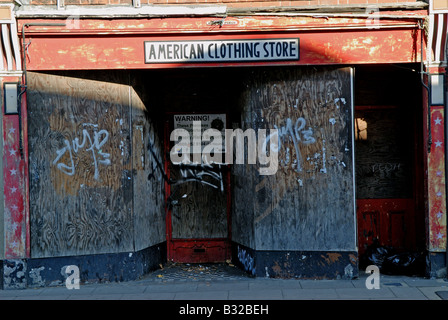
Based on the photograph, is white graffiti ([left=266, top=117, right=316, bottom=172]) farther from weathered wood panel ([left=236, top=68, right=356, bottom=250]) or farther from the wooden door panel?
the wooden door panel

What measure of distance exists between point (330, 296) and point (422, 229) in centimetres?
255

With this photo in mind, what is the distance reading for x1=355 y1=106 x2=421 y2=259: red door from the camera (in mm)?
9305

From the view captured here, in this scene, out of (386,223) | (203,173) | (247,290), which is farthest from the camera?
(203,173)

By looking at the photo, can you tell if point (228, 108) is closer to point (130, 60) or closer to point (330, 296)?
point (130, 60)

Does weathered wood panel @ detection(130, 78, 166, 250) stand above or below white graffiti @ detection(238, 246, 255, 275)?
above

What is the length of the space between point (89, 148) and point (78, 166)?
32cm

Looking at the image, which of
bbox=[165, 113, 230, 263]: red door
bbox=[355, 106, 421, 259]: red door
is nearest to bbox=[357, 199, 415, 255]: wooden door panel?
bbox=[355, 106, 421, 259]: red door

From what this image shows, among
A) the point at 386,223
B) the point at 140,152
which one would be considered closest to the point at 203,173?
the point at 140,152

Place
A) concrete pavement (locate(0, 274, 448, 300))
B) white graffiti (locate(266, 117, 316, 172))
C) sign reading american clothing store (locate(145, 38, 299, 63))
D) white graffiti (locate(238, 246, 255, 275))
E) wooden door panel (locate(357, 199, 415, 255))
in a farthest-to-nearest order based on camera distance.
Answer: wooden door panel (locate(357, 199, 415, 255))
white graffiti (locate(238, 246, 255, 275))
white graffiti (locate(266, 117, 316, 172))
sign reading american clothing store (locate(145, 38, 299, 63))
concrete pavement (locate(0, 274, 448, 300))

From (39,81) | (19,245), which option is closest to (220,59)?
(39,81)

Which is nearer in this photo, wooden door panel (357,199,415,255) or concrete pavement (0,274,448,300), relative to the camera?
concrete pavement (0,274,448,300)

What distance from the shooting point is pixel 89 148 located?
855 centimetres

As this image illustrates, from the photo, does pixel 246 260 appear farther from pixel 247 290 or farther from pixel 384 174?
pixel 384 174

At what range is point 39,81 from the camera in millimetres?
8383
